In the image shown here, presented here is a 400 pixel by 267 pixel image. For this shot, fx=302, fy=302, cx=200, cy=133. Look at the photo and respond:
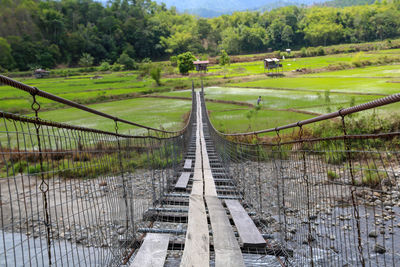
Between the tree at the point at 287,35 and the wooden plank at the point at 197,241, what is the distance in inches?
2594

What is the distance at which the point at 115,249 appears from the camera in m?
2.36

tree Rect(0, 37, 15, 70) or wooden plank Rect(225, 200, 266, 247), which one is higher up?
tree Rect(0, 37, 15, 70)

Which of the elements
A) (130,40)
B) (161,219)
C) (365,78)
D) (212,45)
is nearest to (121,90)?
(365,78)

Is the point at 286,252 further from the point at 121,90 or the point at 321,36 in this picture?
the point at 321,36

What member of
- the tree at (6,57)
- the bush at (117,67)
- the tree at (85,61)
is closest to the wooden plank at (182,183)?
the tree at (6,57)

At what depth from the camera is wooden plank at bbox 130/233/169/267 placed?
2080mm

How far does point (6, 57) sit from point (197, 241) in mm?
39623

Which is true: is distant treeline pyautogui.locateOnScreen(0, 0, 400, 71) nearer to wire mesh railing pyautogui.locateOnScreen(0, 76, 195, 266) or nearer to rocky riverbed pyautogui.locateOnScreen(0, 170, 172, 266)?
rocky riverbed pyautogui.locateOnScreen(0, 170, 172, 266)

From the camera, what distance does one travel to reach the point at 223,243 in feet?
7.51

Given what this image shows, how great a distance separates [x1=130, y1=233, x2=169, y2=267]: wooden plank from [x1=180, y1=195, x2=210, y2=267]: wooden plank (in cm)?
20

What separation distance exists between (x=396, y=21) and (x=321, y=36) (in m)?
13.2

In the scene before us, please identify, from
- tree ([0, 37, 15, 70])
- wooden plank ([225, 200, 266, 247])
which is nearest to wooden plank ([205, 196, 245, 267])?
wooden plank ([225, 200, 266, 247])

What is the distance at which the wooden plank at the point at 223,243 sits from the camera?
2010 mm

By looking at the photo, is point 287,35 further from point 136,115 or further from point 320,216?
point 320,216
